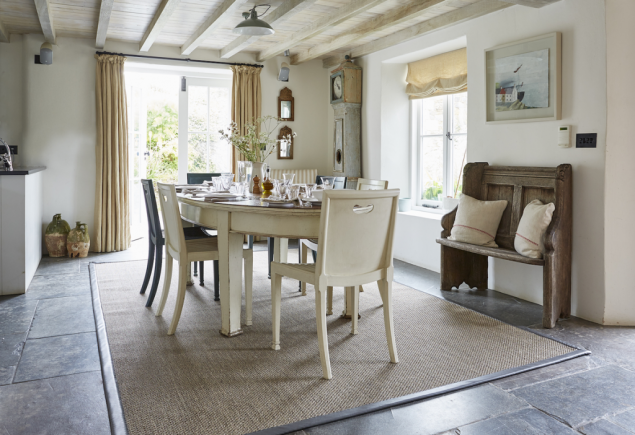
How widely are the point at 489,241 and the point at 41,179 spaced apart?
4412 millimetres

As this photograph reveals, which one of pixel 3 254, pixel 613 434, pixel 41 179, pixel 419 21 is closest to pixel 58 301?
pixel 3 254

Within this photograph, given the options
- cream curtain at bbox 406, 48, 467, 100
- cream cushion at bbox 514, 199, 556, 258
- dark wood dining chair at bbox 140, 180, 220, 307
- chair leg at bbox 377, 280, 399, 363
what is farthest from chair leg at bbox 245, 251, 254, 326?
cream curtain at bbox 406, 48, 467, 100

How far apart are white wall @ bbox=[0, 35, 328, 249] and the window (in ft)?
9.65

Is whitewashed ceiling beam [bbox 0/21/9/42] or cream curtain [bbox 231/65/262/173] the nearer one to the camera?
whitewashed ceiling beam [bbox 0/21/9/42]

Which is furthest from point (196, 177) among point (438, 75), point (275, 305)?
point (438, 75)

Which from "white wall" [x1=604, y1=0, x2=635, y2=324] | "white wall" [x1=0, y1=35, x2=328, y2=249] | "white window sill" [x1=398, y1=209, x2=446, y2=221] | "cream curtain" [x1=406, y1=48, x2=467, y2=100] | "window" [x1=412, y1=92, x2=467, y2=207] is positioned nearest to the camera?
"white wall" [x1=604, y1=0, x2=635, y2=324]

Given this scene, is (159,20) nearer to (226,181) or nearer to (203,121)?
(226,181)

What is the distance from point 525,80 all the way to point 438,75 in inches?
54.7

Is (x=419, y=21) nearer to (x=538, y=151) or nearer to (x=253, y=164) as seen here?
(x=538, y=151)

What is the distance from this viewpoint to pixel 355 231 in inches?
95.2

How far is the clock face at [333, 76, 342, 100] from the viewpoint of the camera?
5.82 meters

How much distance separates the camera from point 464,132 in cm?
477

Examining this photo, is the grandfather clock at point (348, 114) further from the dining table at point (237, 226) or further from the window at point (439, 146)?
the dining table at point (237, 226)

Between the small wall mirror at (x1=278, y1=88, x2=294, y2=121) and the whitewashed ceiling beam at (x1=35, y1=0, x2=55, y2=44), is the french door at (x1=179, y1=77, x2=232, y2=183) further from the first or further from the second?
the whitewashed ceiling beam at (x1=35, y1=0, x2=55, y2=44)
